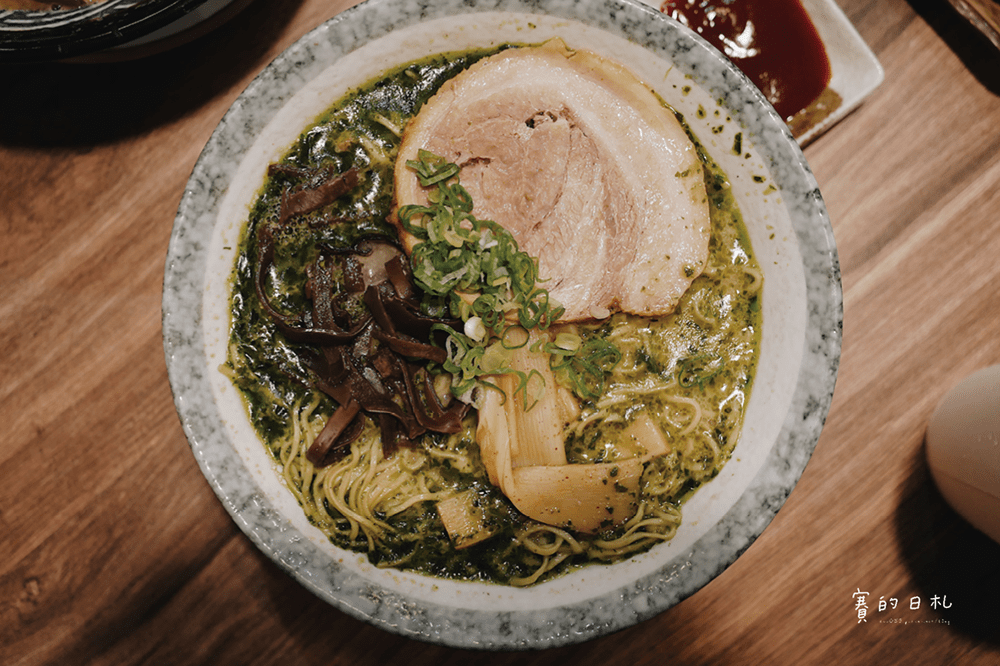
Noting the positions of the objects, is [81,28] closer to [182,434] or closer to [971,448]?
[182,434]

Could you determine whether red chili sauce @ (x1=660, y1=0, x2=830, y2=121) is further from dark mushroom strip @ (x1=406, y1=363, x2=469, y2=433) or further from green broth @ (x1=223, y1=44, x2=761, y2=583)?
dark mushroom strip @ (x1=406, y1=363, x2=469, y2=433)

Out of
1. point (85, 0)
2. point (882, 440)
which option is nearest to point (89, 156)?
point (85, 0)

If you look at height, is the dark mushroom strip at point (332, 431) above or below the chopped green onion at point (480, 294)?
below

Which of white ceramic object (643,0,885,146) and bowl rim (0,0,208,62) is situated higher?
white ceramic object (643,0,885,146)

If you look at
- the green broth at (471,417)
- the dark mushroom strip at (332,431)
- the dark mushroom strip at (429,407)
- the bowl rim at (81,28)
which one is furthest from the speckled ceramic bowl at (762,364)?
the dark mushroom strip at (429,407)

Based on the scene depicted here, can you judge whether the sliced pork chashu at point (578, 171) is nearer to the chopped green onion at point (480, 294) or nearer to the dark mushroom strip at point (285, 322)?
the chopped green onion at point (480, 294)

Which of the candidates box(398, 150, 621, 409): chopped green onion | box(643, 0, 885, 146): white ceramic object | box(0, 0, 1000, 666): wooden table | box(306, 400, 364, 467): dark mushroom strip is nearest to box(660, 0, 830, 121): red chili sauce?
box(643, 0, 885, 146): white ceramic object

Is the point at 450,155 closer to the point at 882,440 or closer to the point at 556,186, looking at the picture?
the point at 556,186

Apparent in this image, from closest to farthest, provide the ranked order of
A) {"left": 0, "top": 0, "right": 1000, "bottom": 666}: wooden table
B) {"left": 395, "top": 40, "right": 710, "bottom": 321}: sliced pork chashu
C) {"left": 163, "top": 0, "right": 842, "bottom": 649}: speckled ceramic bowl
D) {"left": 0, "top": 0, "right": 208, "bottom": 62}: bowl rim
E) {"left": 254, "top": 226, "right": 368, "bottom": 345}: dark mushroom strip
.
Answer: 1. {"left": 0, "top": 0, "right": 208, "bottom": 62}: bowl rim
2. {"left": 163, "top": 0, "right": 842, "bottom": 649}: speckled ceramic bowl
3. {"left": 254, "top": 226, "right": 368, "bottom": 345}: dark mushroom strip
4. {"left": 395, "top": 40, "right": 710, "bottom": 321}: sliced pork chashu
5. {"left": 0, "top": 0, "right": 1000, "bottom": 666}: wooden table
